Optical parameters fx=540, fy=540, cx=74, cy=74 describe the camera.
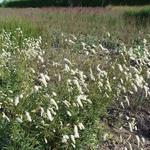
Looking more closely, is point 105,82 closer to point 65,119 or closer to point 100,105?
point 100,105

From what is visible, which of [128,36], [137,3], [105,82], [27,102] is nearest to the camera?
[27,102]

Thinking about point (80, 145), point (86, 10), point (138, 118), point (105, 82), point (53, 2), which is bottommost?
point (53, 2)

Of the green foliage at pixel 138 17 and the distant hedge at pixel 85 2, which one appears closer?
the green foliage at pixel 138 17

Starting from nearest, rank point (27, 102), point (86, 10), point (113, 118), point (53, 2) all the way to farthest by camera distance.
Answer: point (27, 102), point (113, 118), point (86, 10), point (53, 2)

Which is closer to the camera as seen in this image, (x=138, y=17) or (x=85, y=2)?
(x=138, y=17)

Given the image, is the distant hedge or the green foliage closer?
the green foliage

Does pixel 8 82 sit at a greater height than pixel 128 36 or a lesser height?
greater

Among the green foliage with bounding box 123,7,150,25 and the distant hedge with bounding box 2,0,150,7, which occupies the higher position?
the green foliage with bounding box 123,7,150,25

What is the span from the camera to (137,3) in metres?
36.2

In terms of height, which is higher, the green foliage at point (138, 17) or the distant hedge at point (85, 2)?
the green foliage at point (138, 17)

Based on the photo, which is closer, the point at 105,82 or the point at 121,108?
the point at 105,82

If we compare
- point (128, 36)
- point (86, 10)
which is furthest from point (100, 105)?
point (86, 10)

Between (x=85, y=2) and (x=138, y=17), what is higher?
(x=138, y=17)

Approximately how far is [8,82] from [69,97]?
1211 mm
